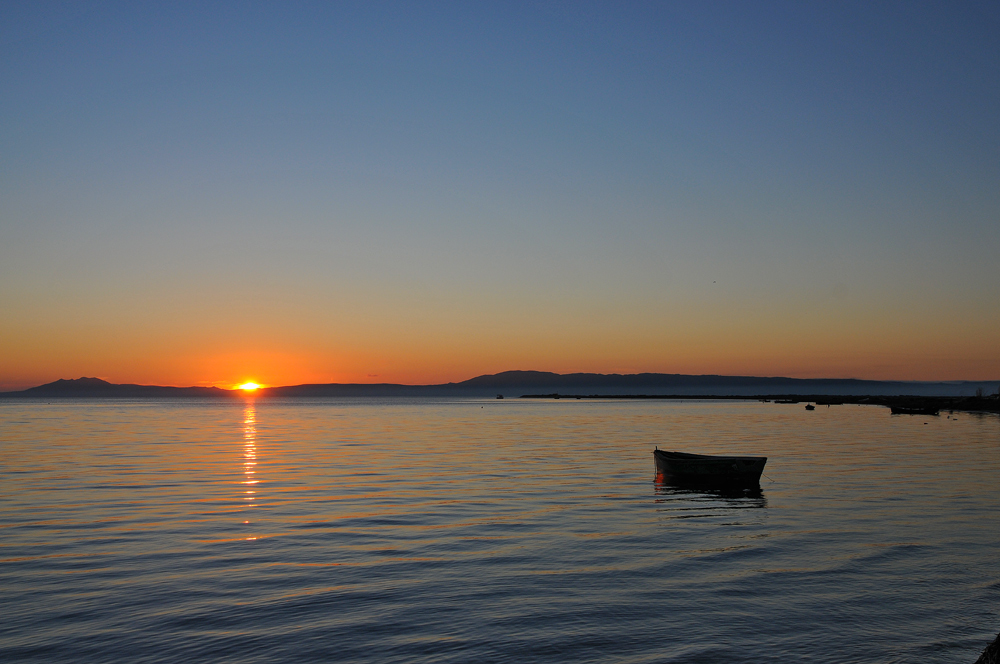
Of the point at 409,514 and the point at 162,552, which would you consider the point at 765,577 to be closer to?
the point at 409,514

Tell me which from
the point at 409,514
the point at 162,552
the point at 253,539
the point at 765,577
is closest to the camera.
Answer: the point at 765,577

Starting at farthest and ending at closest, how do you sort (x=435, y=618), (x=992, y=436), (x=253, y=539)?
(x=992, y=436)
(x=253, y=539)
(x=435, y=618)

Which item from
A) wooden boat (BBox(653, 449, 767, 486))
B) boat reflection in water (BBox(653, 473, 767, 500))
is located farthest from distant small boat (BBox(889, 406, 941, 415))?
boat reflection in water (BBox(653, 473, 767, 500))

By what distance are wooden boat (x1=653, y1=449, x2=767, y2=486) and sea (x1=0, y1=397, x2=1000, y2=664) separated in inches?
60.3

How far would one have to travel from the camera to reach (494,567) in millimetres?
19797

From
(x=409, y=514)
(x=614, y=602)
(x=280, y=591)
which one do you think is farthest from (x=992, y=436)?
(x=280, y=591)

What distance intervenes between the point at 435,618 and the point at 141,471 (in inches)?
1387

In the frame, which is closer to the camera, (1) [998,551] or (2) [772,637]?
(2) [772,637]

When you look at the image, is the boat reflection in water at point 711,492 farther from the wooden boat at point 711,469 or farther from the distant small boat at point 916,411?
the distant small boat at point 916,411

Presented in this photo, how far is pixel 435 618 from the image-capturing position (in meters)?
15.3

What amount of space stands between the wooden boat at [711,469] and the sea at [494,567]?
1.53m

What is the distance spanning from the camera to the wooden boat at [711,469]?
36781 mm

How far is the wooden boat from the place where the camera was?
36.8 metres

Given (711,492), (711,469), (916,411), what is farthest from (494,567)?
(916,411)
